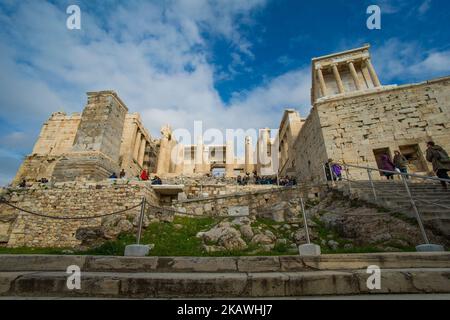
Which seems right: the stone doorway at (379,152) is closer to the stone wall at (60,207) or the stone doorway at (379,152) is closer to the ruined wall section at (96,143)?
the stone wall at (60,207)

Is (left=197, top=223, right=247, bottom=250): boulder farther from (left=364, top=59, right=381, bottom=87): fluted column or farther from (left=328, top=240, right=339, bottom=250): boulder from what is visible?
(left=364, top=59, right=381, bottom=87): fluted column

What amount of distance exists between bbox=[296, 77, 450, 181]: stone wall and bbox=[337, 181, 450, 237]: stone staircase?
373cm

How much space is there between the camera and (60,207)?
9.80m

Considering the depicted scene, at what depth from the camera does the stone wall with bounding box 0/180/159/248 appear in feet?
30.7

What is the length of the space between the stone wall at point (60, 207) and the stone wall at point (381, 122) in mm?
10758

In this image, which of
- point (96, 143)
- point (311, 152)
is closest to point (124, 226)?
point (96, 143)

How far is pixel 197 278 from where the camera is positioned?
8.53 feet

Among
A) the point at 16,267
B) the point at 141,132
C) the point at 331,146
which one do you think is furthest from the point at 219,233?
the point at 141,132

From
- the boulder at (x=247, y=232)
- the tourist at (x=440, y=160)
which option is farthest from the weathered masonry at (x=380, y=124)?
the boulder at (x=247, y=232)

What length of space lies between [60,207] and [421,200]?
12.7 meters

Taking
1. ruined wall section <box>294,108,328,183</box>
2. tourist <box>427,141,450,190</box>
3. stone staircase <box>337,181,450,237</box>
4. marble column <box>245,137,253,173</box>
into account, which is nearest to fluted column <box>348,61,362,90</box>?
ruined wall section <box>294,108,328,183</box>

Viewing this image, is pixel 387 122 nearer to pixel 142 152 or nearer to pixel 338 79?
pixel 338 79

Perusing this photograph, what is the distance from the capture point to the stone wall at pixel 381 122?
11297 mm
